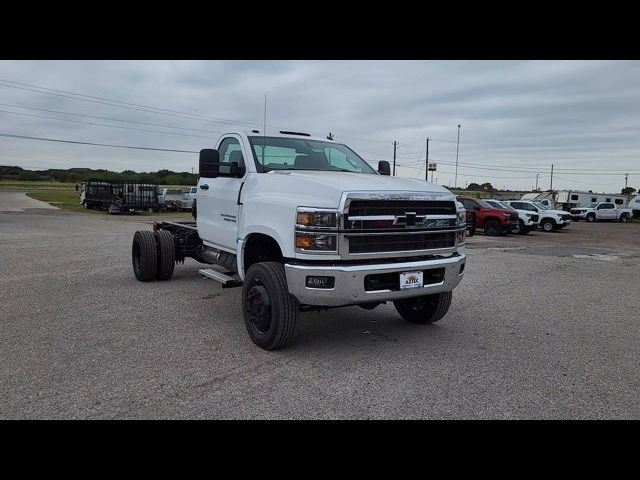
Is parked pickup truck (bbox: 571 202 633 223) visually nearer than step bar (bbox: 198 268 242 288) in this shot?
No

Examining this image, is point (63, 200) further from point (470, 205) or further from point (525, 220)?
point (525, 220)

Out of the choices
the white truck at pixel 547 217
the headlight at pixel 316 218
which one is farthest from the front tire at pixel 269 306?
the white truck at pixel 547 217

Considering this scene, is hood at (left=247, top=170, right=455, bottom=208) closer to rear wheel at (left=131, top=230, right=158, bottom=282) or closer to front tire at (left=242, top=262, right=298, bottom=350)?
front tire at (left=242, top=262, right=298, bottom=350)

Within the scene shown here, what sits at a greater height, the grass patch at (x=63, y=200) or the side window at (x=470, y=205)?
the side window at (x=470, y=205)

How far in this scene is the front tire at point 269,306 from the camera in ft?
15.4

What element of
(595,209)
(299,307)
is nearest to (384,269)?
(299,307)

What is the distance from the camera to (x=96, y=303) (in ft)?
22.4

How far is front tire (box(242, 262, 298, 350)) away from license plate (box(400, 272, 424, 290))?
102cm

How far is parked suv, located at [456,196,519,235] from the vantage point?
22.3 metres

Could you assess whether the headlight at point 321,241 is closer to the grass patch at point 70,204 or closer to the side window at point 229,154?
the side window at point 229,154

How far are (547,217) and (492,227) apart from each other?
628cm

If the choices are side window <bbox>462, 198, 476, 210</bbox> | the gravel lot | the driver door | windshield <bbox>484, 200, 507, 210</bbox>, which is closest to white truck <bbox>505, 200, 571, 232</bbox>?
windshield <bbox>484, 200, 507, 210</bbox>

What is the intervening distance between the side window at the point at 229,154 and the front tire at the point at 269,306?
151 cm

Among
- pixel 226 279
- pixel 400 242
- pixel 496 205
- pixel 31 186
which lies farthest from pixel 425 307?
pixel 31 186
